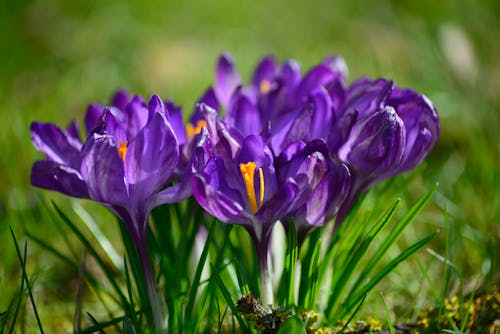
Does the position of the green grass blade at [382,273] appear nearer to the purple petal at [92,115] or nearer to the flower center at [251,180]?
the flower center at [251,180]

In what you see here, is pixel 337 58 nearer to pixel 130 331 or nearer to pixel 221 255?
pixel 221 255

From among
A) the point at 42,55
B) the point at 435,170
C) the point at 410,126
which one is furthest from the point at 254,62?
the point at 410,126

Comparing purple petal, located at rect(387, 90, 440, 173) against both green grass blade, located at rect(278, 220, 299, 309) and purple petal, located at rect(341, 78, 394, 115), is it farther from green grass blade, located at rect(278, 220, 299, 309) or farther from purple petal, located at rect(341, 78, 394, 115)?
green grass blade, located at rect(278, 220, 299, 309)

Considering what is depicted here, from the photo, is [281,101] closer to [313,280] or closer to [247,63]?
[313,280]

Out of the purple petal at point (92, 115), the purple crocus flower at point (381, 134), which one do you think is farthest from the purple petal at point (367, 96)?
the purple petal at point (92, 115)

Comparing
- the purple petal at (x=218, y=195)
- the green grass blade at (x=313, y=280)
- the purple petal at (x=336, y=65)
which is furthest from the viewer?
the purple petal at (x=336, y=65)
